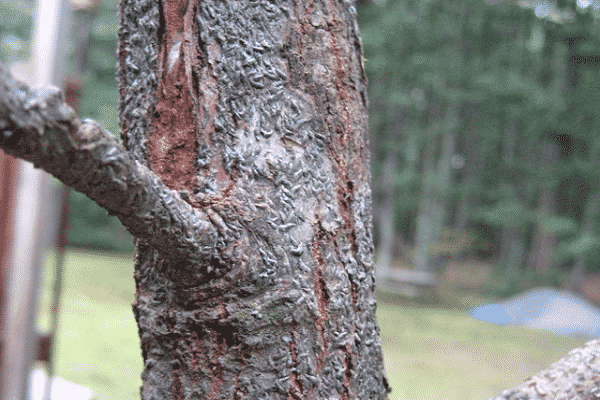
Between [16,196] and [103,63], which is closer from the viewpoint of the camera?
[16,196]

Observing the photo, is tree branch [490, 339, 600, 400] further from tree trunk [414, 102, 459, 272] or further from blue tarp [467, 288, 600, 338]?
tree trunk [414, 102, 459, 272]

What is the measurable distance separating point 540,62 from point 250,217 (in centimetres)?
760

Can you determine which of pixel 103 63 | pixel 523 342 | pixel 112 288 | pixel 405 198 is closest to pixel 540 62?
pixel 405 198

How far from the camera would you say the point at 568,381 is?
0.58 meters

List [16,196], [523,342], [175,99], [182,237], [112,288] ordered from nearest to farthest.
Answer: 1. [182,237]
2. [175,99]
3. [16,196]
4. [523,342]
5. [112,288]

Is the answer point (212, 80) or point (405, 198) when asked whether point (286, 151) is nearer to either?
point (212, 80)

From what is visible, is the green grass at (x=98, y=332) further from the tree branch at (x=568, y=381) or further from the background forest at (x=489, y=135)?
the background forest at (x=489, y=135)

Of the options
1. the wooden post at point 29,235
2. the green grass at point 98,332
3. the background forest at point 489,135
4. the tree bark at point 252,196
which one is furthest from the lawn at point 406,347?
the tree bark at point 252,196

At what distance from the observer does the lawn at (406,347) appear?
4.23 metres

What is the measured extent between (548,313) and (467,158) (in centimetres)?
260

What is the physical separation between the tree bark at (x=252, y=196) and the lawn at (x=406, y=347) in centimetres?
362

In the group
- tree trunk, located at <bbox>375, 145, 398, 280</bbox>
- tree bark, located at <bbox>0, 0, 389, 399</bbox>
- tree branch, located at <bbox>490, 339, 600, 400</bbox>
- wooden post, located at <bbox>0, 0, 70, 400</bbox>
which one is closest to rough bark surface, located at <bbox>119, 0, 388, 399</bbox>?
tree bark, located at <bbox>0, 0, 389, 399</bbox>

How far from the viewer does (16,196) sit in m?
2.17

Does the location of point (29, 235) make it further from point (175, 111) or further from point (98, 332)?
point (98, 332)
